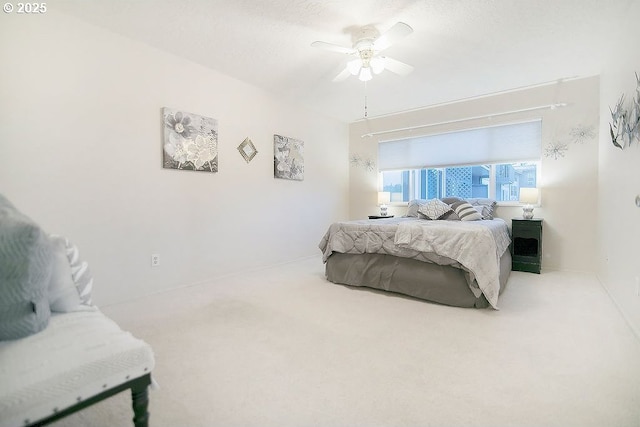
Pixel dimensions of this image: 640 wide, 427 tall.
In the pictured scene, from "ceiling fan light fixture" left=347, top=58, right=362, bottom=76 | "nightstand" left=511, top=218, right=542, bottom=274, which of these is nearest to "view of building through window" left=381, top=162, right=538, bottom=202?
"nightstand" left=511, top=218, right=542, bottom=274

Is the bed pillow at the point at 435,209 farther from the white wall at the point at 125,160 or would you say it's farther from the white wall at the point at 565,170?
the white wall at the point at 125,160

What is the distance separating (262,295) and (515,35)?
3395mm

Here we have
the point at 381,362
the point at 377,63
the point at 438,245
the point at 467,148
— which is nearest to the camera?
the point at 381,362

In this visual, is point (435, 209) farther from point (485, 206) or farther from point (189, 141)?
point (189, 141)

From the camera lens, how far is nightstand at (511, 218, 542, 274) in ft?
12.3

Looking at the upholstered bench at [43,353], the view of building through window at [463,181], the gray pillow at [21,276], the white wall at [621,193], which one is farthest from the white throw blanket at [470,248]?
the gray pillow at [21,276]

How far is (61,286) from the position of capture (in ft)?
3.95

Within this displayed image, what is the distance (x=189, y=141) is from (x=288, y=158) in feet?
5.05

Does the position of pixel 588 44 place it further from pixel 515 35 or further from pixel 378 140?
pixel 378 140

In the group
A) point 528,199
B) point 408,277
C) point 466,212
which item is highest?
point 528,199

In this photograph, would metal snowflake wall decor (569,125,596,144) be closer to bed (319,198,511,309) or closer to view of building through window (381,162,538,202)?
view of building through window (381,162,538,202)

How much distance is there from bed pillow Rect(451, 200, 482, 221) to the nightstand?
49 cm

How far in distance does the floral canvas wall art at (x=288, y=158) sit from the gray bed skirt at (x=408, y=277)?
5.30ft

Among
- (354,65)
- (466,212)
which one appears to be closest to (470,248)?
(466,212)
